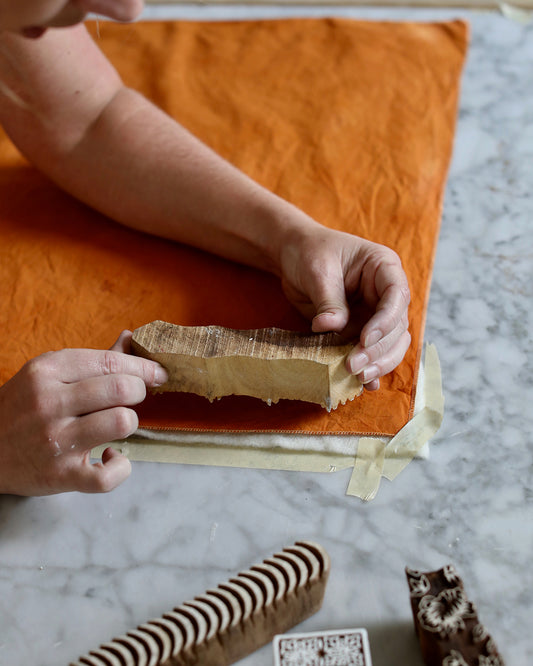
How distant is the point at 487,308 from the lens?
1174mm

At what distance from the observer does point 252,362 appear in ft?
3.13

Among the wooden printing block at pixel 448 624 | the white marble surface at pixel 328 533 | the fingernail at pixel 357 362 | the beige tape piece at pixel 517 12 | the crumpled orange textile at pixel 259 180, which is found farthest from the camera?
the beige tape piece at pixel 517 12

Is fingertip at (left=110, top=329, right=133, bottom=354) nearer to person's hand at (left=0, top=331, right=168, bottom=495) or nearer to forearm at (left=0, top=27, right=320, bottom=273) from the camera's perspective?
person's hand at (left=0, top=331, right=168, bottom=495)

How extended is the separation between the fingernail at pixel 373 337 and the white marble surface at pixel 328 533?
6.3 inches

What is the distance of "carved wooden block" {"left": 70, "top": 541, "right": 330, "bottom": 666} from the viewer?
2.43 ft

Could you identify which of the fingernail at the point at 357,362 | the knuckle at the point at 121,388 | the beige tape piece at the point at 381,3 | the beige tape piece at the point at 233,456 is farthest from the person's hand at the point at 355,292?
the beige tape piece at the point at 381,3

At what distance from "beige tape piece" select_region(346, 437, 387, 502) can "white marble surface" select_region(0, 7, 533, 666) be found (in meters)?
0.01

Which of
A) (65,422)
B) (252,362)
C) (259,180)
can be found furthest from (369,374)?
(259,180)

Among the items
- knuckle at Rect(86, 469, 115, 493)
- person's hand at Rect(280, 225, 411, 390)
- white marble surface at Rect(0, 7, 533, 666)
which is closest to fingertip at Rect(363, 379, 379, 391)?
person's hand at Rect(280, 225, 411, 390)

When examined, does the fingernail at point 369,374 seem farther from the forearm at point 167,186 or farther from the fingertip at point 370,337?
the forearm at point 167,186

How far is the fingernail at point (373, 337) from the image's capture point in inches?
37.2

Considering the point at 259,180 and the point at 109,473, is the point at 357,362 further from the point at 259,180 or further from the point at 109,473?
the point at 259,180

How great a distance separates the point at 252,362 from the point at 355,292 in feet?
0.67

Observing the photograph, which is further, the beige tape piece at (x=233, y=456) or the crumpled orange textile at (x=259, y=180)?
the crumpled orange textile at (x=259, y=180)
